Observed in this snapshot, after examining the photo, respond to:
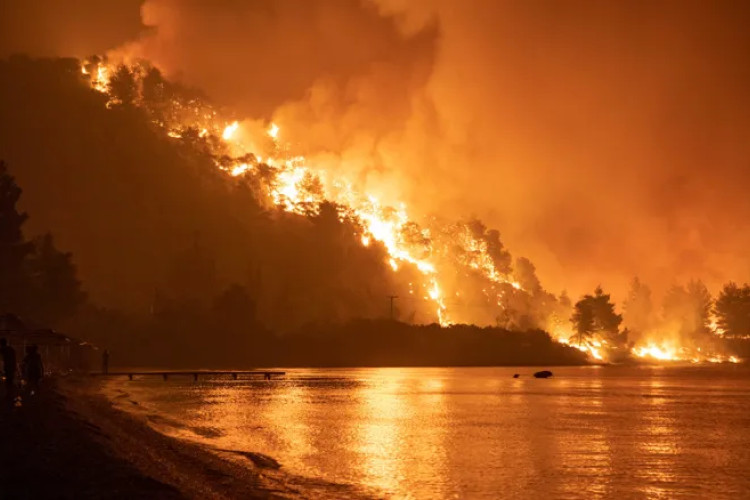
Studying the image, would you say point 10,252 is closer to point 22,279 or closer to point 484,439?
point 22,279

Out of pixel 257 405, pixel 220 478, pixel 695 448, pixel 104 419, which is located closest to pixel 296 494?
pixel 220 478

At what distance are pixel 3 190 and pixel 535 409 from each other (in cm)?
7373

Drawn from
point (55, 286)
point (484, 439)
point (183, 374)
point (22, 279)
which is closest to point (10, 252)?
point (22, 279)

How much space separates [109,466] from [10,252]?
276 ft

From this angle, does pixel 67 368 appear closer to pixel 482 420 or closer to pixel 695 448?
pixel 482 420

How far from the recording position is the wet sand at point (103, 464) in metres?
24.1

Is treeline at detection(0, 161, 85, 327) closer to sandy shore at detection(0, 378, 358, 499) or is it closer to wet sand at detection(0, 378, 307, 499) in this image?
wet sand at detection(0, 378, 307, 499)

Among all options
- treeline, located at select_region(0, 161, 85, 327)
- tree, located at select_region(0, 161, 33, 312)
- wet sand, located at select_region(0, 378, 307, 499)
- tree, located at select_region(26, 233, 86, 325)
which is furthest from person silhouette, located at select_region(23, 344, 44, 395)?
tree, located at select_region(26, 233, 86, 325)

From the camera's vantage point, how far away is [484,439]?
177 ft

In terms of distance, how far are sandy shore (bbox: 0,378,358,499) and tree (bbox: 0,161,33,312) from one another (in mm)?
58828

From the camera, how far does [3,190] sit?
348 feet

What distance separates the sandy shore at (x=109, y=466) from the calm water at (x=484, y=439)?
3.35 metres

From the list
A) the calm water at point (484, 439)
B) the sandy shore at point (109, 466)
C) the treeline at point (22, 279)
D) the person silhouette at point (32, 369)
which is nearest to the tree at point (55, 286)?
the treeline at point (22, 279)

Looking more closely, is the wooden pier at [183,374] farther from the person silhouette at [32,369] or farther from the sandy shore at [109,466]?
the sandy shore at [109,466]
